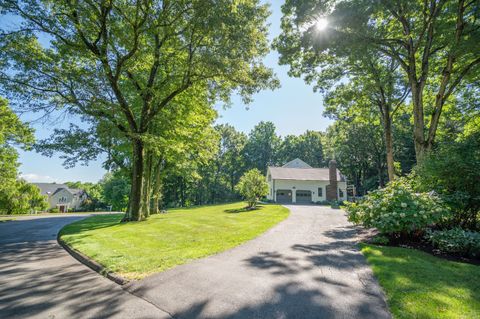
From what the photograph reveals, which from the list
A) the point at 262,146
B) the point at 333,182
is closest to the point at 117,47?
the point at 333,182

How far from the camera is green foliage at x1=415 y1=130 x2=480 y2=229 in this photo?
6996 mm

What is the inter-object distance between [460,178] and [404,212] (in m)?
2.20

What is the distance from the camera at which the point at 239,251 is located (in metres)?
6.68

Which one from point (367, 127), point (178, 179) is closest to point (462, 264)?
point (367, 127)

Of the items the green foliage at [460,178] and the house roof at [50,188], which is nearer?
the green foliage at [460,178]

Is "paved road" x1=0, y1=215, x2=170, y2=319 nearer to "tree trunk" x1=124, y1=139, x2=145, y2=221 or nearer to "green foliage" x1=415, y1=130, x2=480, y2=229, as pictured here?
"tree trunk" x1=124, y1=139, x2=145, y2=221

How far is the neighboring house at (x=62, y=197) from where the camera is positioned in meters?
55.7

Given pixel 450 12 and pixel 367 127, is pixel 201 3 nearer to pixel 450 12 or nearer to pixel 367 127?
pixel 450 12

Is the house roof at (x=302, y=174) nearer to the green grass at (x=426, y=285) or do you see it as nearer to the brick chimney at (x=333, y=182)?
the brick chimney at (x=333, y=182)

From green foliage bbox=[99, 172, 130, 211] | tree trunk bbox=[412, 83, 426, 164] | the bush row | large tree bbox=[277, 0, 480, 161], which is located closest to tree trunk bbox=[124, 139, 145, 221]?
large tree bbox=[277, 0, 480, 161]

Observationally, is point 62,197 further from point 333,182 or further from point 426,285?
point 426,285

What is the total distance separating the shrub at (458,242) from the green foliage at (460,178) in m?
1.13

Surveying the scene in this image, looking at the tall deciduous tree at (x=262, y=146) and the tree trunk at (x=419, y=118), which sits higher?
the tall deciduous tree at (x=262, y=146)

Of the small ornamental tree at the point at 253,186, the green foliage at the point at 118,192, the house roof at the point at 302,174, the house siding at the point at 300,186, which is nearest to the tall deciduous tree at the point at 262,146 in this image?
the house roof at the point at 302,174
